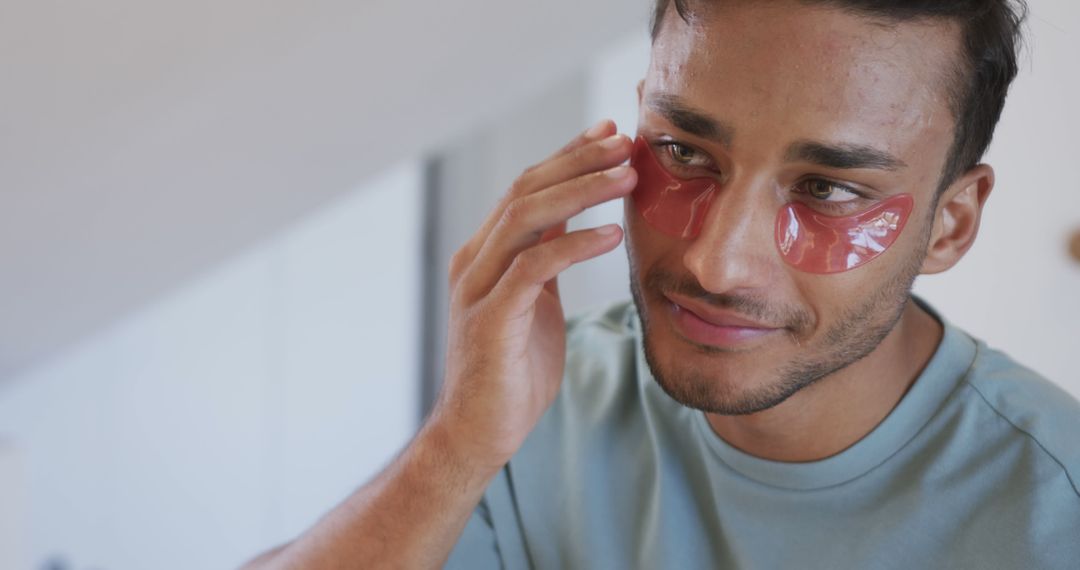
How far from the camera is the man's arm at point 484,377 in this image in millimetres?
1158

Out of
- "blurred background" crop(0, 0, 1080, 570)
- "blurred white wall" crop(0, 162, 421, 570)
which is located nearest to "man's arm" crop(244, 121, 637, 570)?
"blurred background" crop(0, 0, 1080, 570)

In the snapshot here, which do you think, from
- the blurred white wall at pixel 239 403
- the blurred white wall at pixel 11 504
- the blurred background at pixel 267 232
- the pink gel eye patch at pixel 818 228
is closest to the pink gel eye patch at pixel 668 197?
the pink gel eye patch at pixel 818 228

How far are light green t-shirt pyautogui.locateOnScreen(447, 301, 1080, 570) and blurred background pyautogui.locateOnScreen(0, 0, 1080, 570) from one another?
404mm

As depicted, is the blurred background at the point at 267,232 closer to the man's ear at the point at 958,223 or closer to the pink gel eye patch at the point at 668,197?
the man's ear at the point at 958,223

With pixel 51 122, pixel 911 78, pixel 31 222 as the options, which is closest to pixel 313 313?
pixel 31 222

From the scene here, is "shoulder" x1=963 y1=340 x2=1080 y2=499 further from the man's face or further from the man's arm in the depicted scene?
the man's arm

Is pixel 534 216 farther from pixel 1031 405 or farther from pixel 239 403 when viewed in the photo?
pixel 239 403

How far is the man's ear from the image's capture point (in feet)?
3.94

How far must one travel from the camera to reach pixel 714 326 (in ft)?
3.69

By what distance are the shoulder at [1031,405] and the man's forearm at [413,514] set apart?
0.51 meters

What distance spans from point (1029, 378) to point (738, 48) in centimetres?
46

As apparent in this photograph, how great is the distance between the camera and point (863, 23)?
3.43 ft

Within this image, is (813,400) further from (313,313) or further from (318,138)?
(313,313)

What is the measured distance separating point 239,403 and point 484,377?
90.6 inches
